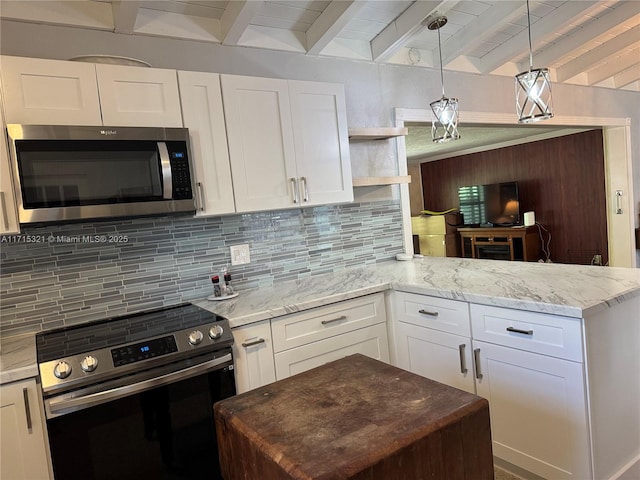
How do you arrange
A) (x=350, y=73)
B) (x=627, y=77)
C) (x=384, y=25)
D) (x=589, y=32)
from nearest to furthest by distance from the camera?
(x=384, y=25) < (x=350, y=73) < (x=589, y=32) < (x=627, y=77)

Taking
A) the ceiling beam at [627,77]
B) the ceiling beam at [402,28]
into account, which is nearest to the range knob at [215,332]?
the ceiling beam at [402,28]

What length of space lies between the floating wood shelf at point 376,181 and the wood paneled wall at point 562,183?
417cm

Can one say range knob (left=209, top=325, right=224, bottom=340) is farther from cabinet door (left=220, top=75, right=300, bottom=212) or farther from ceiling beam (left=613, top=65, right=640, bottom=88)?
ceiling beam (left=613, top=65, right=640, bottom=88)

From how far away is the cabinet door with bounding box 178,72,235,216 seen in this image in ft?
6.89

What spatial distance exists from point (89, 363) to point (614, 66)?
16.4 ft

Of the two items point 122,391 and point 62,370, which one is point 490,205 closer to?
point 122,391

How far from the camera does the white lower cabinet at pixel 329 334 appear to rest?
2.09m

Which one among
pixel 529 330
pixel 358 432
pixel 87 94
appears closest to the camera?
pixel 358 432

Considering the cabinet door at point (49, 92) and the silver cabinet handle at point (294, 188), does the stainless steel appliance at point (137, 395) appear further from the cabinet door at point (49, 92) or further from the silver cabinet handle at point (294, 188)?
the cabinet door at point (49, 92)

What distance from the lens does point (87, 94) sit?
185 cm

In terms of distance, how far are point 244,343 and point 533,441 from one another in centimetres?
134

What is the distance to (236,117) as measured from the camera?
2236 mm

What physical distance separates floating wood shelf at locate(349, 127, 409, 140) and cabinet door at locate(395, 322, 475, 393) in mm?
→ 1239

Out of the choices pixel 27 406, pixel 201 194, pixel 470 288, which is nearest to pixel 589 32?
pixel 470 288
